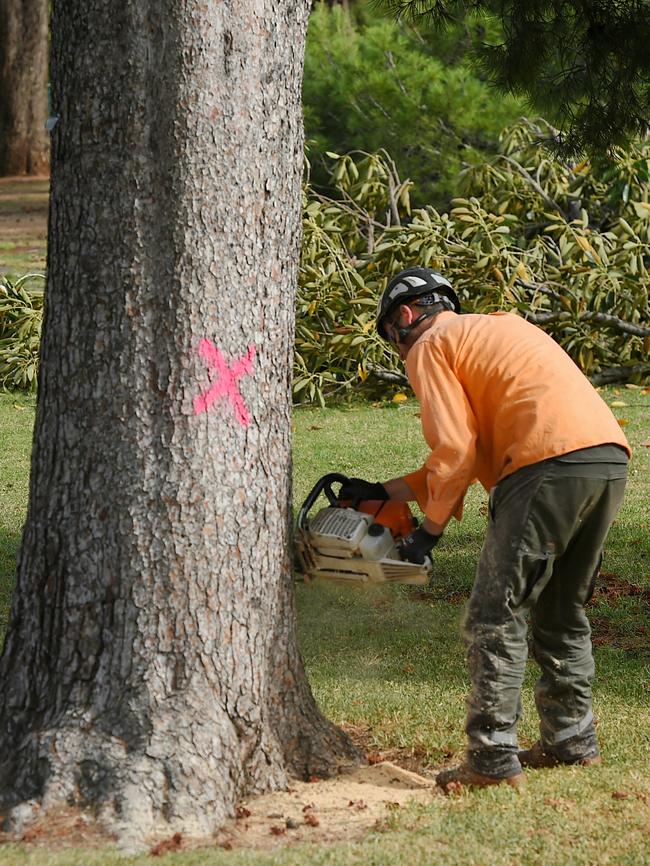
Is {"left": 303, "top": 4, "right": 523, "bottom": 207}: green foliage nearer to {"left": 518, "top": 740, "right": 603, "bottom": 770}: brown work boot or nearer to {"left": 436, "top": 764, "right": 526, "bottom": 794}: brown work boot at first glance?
{"left": 518, "top": 740, "right": 603, "bottom": 770}: brown work boot

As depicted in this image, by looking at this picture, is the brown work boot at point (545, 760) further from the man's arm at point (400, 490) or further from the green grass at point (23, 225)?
the green grass at point (23, 225)

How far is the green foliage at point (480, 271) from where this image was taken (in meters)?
10.3

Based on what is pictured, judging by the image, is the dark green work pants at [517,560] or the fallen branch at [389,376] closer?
the dark green work pants at [517,560]

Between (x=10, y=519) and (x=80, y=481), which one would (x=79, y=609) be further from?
(x=10, y=519)

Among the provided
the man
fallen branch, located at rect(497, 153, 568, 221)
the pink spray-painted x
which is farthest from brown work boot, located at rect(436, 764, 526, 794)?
fallen branch, located at rect(497, 153, 568, 221)

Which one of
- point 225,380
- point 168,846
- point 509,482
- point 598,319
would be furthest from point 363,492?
point 598,319

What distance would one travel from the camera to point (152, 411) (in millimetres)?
3592

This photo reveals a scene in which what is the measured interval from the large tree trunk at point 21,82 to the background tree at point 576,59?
15692 millimetres

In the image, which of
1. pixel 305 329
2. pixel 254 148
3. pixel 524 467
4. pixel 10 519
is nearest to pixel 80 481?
pixel 254 148

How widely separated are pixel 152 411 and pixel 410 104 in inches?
479

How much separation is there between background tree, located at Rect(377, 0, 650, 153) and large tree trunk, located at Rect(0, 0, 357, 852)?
3.37m

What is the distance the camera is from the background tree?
6586 millimetres

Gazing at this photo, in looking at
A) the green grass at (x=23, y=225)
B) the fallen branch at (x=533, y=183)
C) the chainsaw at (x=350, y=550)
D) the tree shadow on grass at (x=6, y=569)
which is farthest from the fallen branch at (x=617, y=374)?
the green grass at (x=23, y=225)

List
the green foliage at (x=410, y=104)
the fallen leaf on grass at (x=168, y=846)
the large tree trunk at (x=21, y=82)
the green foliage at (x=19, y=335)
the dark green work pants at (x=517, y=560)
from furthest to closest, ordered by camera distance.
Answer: the large tree trunk at (x=21, y=82), the green foliage at (x=410, y=104), the green foliage at (x=19, y=335), the dark green work pants at (x=517, y=560), the fallen leaf on grass at (x=168, y=846)
